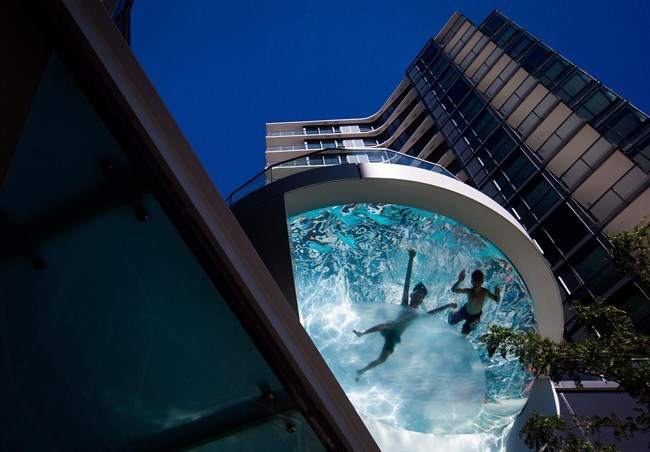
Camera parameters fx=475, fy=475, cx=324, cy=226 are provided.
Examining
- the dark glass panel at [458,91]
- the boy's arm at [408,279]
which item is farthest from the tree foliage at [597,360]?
the dark glass panel at [458,91]

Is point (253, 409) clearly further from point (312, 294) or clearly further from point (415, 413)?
point (415, 413)

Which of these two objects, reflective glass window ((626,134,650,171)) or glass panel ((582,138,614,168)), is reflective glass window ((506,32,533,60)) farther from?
reflective glass window ((626,134,650,171))

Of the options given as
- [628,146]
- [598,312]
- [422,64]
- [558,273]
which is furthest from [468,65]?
[598,312]

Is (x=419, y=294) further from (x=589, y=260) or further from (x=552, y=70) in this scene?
(x=552, y=70)

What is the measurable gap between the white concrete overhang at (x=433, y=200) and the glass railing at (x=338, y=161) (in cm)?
36

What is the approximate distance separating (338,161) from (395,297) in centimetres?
313

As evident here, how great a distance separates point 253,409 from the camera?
12.5 ft

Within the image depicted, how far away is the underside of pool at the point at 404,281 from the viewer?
9477mm

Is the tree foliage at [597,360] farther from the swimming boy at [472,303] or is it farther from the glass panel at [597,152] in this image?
the glass panel at [597,152]

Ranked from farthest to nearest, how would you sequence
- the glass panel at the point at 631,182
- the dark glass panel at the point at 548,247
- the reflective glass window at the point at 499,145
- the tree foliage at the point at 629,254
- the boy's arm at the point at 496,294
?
the reflective glass window at the point at 499,145 < the dark glass panel at the point at 548,247 < the glass panel at the point at 631,182 < the boy's arm at the point at 496,294 < the tree foliage at the point at 629,254

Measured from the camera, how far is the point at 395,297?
9914mm

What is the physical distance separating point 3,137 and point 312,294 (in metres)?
7.99

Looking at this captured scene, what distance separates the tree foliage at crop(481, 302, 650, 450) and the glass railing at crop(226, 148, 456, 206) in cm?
386

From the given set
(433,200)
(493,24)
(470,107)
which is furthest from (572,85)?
(433,200)
